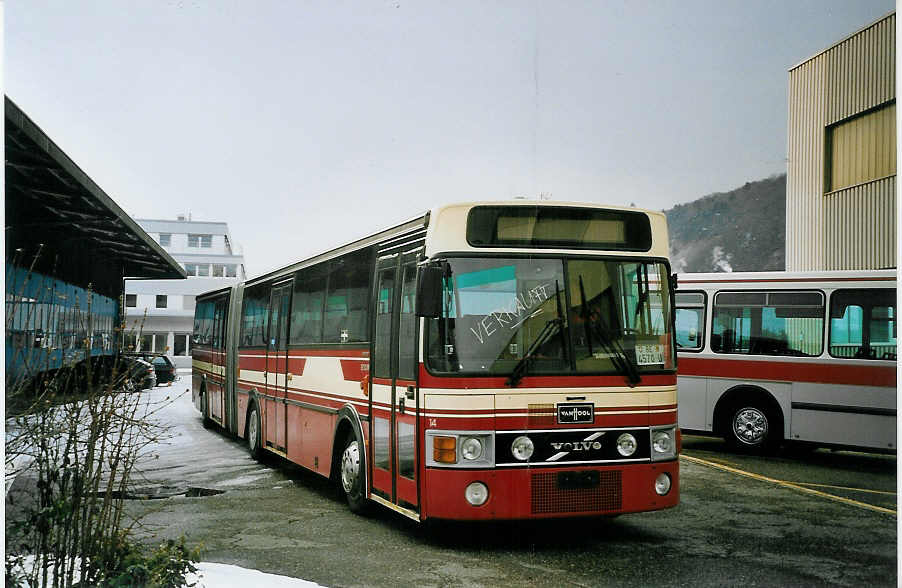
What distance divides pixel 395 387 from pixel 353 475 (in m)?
1.37

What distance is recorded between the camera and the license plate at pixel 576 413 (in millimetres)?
6453

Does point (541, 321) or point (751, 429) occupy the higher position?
point (541, 321)

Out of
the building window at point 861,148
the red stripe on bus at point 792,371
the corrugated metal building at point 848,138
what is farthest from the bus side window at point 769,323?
the building window at point 861,148

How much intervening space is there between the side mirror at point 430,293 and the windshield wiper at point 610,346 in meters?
1.04

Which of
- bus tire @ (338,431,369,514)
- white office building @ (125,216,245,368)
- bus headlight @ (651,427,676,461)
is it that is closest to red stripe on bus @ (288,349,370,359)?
bus tire @ (338,431,369,514)

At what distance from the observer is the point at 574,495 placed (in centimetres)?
646

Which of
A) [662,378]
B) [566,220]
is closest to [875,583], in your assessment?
[662,378]

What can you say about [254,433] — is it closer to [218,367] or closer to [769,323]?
[218,367]

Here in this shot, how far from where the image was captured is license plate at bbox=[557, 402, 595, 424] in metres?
6.45

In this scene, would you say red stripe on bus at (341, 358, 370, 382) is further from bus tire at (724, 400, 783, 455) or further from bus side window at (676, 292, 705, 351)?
bus tire at (724, 400, 783, 455)

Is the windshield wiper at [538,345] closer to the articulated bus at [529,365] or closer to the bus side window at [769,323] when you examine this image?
the articulated bus at [529,365]

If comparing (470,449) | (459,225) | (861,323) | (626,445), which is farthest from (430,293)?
(861,323)

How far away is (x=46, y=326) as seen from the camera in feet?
16.2

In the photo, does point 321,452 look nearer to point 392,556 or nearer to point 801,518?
point 392,556
